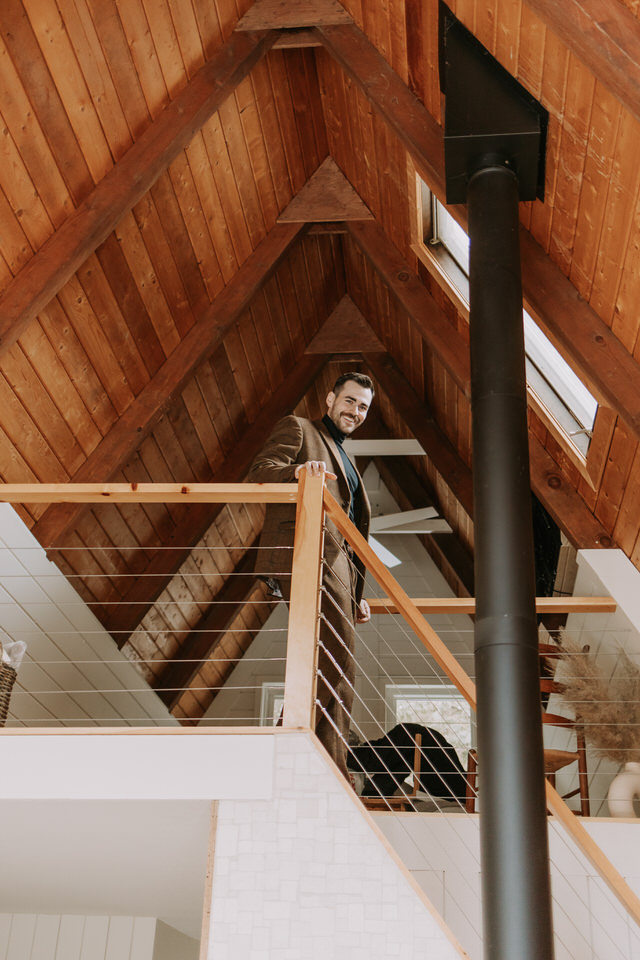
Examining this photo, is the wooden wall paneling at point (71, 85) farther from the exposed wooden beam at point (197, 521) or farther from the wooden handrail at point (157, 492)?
the exposed wooden beam at point (197, 521)

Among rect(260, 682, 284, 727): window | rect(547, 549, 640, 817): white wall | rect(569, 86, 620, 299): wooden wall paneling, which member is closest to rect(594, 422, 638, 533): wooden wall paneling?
rect(547, 549, 640, 817): white wall

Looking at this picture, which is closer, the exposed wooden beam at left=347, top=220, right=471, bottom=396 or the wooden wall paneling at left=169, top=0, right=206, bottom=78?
the wooden wall paneling at left=169, top=0, right=206, bottom=78

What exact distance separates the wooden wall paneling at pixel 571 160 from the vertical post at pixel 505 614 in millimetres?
206

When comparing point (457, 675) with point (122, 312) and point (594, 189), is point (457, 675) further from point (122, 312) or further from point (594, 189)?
point (122, 312)

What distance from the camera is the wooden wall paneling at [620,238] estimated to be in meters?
2.63

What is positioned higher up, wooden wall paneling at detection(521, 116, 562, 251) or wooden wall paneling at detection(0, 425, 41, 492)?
wooden wall paneling at detection(521, 116, 562, 251)

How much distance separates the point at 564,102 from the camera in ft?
9.14

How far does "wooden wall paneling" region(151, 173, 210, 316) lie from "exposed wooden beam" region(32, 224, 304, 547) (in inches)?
3.5

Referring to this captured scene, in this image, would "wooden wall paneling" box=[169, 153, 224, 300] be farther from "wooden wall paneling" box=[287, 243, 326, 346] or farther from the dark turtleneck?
the dark turtleneck

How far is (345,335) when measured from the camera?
5.72 m

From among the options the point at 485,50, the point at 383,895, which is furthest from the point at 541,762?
the point at 485,50

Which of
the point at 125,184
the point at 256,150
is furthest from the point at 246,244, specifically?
the point at 125,184

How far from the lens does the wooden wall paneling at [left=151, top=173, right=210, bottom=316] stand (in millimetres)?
3992

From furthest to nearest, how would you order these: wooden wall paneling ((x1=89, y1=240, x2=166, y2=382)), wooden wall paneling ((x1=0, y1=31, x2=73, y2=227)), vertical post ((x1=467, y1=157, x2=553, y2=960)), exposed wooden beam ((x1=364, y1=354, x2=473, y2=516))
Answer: exposed wooden beam ((x1=364, y1=354, x2=473, y2=516)) < wooden wall paneling ((x1=89, y1=240, x2=166, y2=382)) < wooden wall paneling ((x1=0, y1=31, x2=73, y2=227)) < vertical post ((x1=467, y1=157, x2=553, y2=960))
